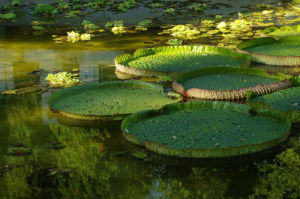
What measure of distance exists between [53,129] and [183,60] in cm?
249

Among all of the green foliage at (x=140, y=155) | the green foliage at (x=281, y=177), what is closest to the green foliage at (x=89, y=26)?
the green foliage at (x=140, y=155)

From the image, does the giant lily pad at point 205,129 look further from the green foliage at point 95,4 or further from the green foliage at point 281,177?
the green foliage at point 95,4

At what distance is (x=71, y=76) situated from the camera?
258 inches

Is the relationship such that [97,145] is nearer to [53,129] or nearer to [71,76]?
[53,129]

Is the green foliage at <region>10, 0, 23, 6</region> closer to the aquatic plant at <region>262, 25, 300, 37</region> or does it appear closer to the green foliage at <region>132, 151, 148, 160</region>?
the aquatic plant at <region>262, 25, 300, 37</region>

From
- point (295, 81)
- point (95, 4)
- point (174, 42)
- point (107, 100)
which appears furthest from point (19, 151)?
point (95, 4)

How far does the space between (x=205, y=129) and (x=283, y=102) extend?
99 centimetres

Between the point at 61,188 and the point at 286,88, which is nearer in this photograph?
the point at 61,188

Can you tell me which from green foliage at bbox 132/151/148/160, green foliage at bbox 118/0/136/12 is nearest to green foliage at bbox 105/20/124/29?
green foliage at bbox 118/0/136/12

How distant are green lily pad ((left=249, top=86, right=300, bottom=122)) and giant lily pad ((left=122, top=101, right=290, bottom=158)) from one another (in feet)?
0.73

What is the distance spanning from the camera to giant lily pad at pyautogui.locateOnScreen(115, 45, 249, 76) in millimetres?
6469

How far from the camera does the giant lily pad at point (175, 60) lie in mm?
6469

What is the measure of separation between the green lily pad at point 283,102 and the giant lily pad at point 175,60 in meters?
1.42

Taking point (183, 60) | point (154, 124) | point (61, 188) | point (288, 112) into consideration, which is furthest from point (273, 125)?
point (183, 60)
